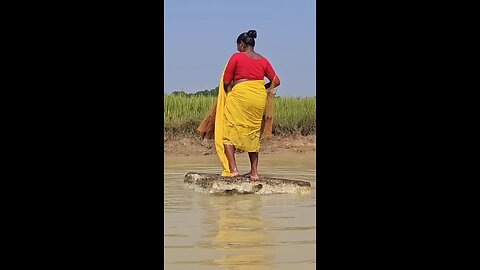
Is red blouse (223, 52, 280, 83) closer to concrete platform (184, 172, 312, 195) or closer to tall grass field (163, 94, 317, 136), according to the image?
concrete platform (184, 172, 312, 195)

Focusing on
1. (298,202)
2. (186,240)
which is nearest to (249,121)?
(298,202)

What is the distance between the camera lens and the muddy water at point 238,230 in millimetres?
4824

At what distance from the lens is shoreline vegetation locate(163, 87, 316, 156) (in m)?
13.9

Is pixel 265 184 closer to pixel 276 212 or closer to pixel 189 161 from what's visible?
pixel 276 212

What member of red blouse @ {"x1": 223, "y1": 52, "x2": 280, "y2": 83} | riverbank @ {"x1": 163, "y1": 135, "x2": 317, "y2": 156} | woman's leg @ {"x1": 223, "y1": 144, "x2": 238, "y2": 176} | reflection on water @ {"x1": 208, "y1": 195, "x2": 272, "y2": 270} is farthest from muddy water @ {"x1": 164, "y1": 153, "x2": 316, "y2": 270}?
riverbank @ {"x1": 163, "y1": 135, "x2": 317, "y2": 156}

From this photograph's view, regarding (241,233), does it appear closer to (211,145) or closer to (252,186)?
(252,186)

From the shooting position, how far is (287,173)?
34.3 feet

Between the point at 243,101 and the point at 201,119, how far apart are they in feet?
20.5

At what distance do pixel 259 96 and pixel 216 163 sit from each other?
12.4 ft

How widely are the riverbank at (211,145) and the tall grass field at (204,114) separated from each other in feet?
0.61

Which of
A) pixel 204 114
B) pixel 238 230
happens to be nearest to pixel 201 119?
pixel 204 114

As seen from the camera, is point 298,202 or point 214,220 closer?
point 214,220

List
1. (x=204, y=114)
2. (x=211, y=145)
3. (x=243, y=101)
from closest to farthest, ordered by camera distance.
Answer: (x=243, y=101) → (x=211, y=145) → (x=204, y=114)

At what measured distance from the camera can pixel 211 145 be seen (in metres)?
13.9
